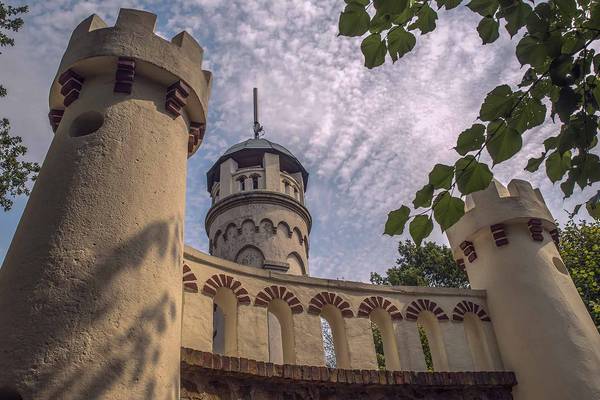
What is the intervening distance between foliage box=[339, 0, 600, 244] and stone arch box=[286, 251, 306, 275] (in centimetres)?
1444

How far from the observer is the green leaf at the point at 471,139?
273cm

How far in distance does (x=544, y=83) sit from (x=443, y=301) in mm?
6306

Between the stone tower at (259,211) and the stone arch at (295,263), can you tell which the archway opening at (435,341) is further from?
the stone arch at (295,263)

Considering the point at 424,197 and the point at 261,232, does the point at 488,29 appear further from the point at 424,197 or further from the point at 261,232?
the point at 261,232

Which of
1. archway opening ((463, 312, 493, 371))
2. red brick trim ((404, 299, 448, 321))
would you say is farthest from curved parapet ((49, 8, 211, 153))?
archway opening ((463, 312, 493, 371))

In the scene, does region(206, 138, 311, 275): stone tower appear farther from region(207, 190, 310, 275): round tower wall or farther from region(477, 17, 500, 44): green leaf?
region(477, 17, 500, 44): green leaf

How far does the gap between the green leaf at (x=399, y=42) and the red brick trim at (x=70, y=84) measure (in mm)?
4411

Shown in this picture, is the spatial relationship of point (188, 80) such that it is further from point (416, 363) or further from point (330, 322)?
point (416, 363)

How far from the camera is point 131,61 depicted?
593 centimetres

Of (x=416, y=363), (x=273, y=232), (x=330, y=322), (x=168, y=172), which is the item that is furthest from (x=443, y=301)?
(x=273, y=232)

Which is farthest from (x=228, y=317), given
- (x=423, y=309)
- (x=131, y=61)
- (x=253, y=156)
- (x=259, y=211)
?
(x=253, y=156)

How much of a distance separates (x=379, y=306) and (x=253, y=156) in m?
12.4

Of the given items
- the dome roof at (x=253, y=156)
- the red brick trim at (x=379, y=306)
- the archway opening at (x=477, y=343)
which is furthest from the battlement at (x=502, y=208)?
the dome roof at (x=253, y=156)

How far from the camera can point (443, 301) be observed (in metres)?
8.68
